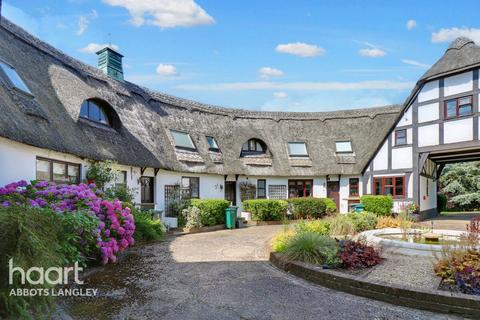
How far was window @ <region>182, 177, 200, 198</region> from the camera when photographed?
18.0 meters

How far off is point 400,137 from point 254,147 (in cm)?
895

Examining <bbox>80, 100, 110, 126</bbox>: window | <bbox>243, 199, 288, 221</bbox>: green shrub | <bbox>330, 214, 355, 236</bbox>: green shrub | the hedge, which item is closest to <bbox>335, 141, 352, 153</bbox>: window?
the hedge

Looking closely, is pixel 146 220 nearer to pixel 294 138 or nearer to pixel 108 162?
pixel 108 162

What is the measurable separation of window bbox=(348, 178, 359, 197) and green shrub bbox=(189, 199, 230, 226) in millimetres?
9851

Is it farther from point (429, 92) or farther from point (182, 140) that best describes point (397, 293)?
point (429, 92)

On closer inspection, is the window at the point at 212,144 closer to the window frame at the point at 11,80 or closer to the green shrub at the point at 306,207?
the green shrub at the point at 306,207

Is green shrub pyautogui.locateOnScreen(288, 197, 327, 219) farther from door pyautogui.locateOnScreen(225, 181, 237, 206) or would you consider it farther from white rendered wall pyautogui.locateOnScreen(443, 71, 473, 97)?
white rendered wall pyautogui.locateOnScreen(443, 71, 473, 97)

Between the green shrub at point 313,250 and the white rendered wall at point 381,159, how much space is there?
45.8 ft

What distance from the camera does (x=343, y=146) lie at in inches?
896

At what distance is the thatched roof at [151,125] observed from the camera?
10.5 metres

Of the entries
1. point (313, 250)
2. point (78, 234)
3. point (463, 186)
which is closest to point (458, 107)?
point (313, 250)

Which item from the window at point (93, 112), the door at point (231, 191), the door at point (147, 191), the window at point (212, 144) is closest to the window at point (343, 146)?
the door at point (231, 191)

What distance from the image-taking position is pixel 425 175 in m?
19.4

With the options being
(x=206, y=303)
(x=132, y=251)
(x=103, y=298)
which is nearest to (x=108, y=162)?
(x=132, y=251)
